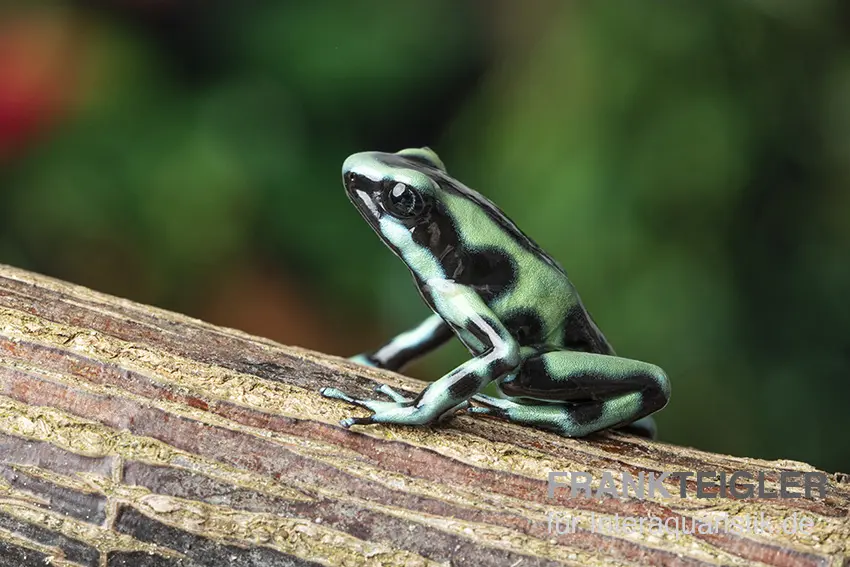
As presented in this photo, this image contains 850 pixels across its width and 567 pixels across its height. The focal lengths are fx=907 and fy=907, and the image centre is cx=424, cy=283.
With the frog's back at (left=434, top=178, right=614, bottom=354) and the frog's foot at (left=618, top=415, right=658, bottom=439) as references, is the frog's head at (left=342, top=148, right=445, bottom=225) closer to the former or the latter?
the frog's back at (left=434, top=178, right=614, bottom=354)

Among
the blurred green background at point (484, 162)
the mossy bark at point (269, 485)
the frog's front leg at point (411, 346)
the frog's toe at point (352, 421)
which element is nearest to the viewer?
the mossy bark at point (269, 485)

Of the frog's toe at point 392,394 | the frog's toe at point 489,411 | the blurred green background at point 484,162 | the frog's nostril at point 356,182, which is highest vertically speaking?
the blurred green background at point 484,162

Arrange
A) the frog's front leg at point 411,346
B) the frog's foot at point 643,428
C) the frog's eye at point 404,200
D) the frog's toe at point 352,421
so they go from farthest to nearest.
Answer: the frog's front leg at point 411,346, the frog's foot at point 643,428, the frog's eye at point 404,200, the frog's toe at point 352,421

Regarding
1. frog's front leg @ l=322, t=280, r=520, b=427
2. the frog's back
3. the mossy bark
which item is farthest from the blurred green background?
the mossy bark

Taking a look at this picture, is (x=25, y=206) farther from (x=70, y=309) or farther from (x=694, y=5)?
(x=694, y=5)

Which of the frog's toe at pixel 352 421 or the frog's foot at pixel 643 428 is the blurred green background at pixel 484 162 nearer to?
the frog's foot at pixel 643 428

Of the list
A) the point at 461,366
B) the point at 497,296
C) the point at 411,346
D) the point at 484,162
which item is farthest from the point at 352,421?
the point at 484,162

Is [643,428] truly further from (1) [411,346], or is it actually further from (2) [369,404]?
(2) [369,404]

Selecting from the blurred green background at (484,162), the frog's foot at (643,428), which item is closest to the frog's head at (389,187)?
the frog's foot at (643,428)

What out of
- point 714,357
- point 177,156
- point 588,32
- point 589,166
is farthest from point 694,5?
point 177,156
